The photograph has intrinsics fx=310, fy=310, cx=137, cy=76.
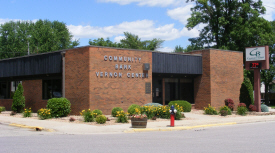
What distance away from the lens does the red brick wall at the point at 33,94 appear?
89.5 ft

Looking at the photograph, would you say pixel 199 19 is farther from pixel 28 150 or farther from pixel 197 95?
pixel 28 150

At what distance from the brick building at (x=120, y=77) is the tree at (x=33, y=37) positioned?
3033 centimetres

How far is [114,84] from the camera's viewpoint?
24172mm

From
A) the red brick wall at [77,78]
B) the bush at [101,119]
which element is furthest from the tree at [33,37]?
the bush at [101,119]

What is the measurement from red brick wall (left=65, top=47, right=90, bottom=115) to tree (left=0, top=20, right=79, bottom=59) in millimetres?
37972

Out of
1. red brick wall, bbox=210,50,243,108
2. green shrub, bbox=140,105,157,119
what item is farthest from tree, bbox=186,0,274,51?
green shrub, bbox=140,105,157,119

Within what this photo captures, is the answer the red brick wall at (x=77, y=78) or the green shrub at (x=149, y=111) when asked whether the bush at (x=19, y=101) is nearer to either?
the red brick wall at (x=77, y=78)

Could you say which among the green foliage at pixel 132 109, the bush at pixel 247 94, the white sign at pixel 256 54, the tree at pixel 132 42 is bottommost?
the green foliage at pixel 132 109

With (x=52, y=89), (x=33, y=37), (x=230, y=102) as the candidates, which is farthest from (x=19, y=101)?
(x=33, y=37)

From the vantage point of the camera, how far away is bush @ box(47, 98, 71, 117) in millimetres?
22047

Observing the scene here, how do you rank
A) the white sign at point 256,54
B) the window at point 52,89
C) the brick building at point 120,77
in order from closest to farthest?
the brick building at point 120,77
the window at point 52,89
the white sign at point 256,54

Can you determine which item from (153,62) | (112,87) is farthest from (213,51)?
(112,87)

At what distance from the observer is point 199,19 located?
4725 cm

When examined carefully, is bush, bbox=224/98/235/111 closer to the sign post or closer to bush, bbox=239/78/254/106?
bush, bbox=239/78/254/106
